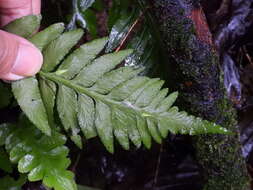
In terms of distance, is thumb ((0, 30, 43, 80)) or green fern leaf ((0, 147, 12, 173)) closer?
thumb ((0, 30, 43, 80))

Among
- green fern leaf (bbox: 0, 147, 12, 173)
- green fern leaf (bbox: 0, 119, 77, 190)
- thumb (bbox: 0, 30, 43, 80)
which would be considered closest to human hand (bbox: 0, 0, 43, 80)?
thumb (bbox: 0, 30, 43, 80)

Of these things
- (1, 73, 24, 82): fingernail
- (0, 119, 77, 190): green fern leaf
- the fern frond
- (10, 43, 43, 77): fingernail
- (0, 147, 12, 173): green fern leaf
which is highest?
(10, 43, 43, 77): fingernail

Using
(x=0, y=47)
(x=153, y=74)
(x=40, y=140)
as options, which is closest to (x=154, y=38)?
(x=153, y=74)

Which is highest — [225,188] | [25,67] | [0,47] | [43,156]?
[0,47]

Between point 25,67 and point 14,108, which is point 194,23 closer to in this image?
point 25,67

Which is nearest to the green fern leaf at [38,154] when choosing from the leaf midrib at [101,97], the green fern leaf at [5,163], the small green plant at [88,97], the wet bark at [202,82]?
the small green plant at [88,97]

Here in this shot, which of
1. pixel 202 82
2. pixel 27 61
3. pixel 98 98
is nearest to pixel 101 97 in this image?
pixel 98 98

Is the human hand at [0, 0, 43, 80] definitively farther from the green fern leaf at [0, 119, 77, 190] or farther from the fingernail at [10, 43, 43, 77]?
the green fern leaf at [0, 119, 77, 190]

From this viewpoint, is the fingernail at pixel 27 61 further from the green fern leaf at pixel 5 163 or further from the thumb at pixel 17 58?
the green fern leaf at pixel 5 163
